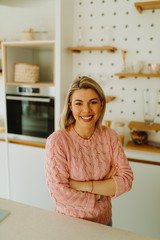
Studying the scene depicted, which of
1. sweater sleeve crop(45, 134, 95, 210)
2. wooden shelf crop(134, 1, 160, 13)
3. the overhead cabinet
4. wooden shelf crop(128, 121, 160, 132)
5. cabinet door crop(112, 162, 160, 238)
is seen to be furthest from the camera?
the overhead cabinet

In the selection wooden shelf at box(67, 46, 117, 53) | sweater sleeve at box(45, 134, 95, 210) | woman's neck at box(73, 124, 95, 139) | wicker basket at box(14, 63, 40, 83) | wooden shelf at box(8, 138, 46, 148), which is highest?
wooden shelf at box(67, 46, 117, 53)

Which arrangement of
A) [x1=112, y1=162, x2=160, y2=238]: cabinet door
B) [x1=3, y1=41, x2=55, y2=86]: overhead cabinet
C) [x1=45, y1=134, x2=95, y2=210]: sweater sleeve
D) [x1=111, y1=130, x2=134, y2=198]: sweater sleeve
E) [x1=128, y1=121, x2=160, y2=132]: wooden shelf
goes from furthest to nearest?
[x1=3, y1=41, x2=55, y2=86]: overhead cabinet < [x1=128, y1=121, x2=160, y2=132]: wooden shelf < [x1=112, y1=162, x2=160, y2=238]: cabinet door < [x1=111, y1=130, x2=134, y2=198]: sweater sleeve < [x1=45, y1=134, x2=95, y2=210]: sweater sleeve

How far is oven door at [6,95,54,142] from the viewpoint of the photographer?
2.29m

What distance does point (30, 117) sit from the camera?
7.88 feet

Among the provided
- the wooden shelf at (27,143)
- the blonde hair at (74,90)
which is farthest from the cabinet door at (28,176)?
the blonde hair at (74,90)

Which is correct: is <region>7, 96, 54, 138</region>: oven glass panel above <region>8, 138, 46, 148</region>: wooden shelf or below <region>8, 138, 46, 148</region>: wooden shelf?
above

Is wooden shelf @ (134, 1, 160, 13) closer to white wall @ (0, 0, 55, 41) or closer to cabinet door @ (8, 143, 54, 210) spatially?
white wall @ (0, 0, 55, 41)

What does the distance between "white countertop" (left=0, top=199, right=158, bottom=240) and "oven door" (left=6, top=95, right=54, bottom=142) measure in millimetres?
1275

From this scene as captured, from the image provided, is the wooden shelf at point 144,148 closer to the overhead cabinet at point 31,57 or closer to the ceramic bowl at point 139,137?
the ceramic bowl at point 139,137

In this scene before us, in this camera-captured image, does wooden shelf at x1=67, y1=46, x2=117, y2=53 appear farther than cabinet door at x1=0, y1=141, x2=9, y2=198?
No

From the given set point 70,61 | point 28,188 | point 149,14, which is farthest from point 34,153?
point 149,14

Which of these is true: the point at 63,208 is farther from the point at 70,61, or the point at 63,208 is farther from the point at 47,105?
the point at 70,61

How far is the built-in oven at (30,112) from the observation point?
227cm

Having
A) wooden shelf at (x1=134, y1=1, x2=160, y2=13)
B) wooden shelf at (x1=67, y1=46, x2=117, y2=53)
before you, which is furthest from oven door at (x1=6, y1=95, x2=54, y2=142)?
wooden shelf at (x1=134, y1=1, x2=160, y2=13)
